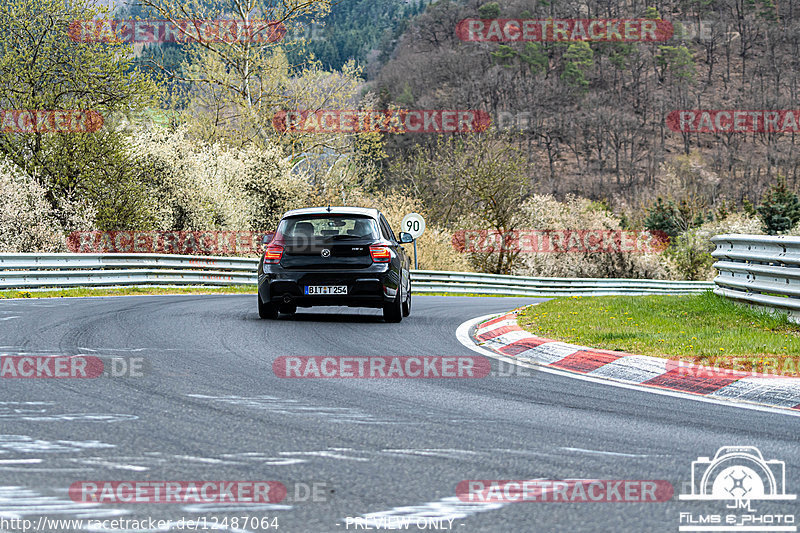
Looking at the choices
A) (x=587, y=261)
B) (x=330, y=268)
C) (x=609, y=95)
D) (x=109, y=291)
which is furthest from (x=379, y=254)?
(x=609, y=95)

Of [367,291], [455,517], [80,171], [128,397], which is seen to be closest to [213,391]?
[128,397]

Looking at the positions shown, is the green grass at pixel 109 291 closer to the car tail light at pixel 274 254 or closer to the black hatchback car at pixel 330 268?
the car tail light at pixel 274 254

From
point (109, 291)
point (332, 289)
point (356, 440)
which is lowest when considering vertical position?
point (109, 291)

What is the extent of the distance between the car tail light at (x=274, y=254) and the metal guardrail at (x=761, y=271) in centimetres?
646

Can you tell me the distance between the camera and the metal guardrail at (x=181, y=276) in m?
21.3

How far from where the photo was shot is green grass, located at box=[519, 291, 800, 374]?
336 inches

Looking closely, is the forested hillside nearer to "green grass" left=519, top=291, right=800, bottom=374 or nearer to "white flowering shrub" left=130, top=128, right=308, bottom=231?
"white flowering shrub" left=130, top=128, right=308, bottom=231

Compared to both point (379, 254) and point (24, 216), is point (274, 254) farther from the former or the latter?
point (24, 216)

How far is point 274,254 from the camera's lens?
1322cm

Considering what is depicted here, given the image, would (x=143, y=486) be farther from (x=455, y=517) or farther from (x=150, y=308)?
(x=150, y=308)

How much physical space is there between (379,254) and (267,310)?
6.21ft

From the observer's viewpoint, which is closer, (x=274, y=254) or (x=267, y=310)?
(x=274, y=254)

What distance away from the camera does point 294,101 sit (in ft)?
137

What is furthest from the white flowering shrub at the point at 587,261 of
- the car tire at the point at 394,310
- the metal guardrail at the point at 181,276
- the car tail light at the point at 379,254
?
the car tail light at the point at 379,254
